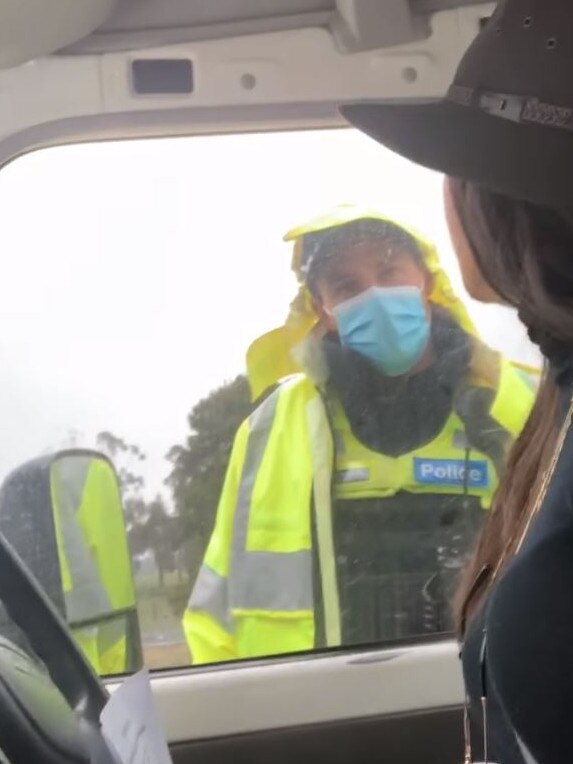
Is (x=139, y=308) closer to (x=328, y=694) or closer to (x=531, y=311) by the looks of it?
(x=328, y=694)

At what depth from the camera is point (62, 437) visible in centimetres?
186

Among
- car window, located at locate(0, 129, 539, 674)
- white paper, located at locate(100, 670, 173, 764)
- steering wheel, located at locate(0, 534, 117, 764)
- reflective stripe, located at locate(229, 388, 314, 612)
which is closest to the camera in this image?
steering wheel, located at locate(0, 534, 117, 764)

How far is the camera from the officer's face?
75.5 inches

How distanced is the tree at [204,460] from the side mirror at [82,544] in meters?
0.09

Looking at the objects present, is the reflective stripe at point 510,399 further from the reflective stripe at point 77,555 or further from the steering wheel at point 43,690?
the steering wheel at point 43,690

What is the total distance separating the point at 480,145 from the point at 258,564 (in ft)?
3.12

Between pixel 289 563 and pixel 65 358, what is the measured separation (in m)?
0.46

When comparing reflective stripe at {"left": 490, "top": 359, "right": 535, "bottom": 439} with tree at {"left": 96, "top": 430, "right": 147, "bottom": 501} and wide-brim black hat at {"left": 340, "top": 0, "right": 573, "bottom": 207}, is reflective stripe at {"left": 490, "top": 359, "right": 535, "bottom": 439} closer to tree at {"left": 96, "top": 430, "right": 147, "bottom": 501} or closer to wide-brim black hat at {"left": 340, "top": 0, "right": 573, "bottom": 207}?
tree at {"left": 96, "top": 430, "right": 147, "bottom": 501}

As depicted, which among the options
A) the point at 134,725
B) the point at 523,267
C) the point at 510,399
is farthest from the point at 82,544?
the point at 523,267

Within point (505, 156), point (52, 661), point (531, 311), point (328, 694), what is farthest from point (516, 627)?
point (328, 694)

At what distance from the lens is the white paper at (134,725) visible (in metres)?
1.09

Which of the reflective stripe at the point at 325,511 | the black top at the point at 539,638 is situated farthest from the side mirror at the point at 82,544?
the black top at the point at 539,638

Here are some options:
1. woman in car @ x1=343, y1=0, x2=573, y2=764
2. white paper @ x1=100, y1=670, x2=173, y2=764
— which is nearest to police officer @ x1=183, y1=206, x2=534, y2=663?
woman in car @ x1=343, y1=0, x2=573, y2=764

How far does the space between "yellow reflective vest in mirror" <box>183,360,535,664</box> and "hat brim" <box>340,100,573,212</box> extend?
0.75 meters
